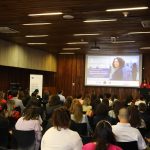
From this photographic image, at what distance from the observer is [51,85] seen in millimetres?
18797

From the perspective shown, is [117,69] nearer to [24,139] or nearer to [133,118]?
[133,118]

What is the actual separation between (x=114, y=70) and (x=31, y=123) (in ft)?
41.1

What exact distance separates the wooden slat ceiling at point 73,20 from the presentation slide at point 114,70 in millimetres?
3760

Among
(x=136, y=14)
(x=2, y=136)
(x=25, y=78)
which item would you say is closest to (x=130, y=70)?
(x=25, y=78)

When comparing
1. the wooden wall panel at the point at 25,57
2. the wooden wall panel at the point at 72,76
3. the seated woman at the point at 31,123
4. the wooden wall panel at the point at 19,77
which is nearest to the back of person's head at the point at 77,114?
the seated woman at the point at 31,123

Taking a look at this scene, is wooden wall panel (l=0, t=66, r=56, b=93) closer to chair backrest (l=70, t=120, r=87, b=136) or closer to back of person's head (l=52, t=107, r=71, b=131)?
chair backrest (l=70, t=120, r=87, b=136)

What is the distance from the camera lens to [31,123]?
197 inches

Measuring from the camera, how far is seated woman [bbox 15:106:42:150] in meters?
4.94

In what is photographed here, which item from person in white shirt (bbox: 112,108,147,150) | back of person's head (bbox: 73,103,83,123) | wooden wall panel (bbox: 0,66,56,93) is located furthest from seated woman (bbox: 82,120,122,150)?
wooden wall panel (bbox: 0,66,56,93)

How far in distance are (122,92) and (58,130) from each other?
1443 cm

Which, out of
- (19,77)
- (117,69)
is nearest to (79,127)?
(19,77)

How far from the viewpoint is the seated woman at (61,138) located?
3129 mm

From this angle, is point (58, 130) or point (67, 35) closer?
point (58, 130)

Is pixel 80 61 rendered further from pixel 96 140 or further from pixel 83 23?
pixel 96 140
